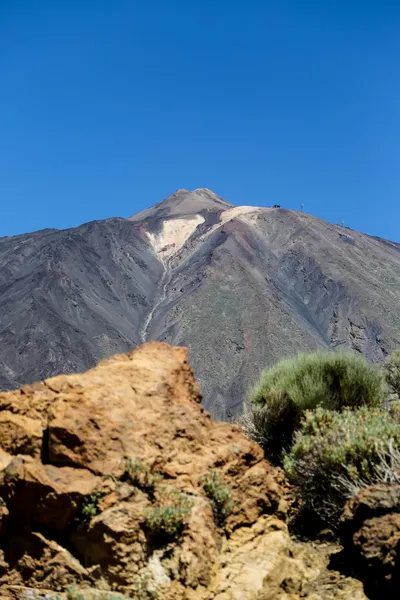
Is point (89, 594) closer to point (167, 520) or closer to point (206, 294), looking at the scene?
point (167, 520)

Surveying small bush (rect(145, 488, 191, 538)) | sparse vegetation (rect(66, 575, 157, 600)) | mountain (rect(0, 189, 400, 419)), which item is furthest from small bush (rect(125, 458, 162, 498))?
mountain (rect(0, 189, 400, 419))

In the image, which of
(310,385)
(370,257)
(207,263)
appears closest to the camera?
(310,385)

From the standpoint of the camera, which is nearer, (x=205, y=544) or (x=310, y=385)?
(x=205, y=544)

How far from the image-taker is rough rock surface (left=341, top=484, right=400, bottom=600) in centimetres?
360

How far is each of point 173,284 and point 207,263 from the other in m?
4.98

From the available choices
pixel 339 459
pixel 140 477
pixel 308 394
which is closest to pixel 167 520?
pixel 140 477

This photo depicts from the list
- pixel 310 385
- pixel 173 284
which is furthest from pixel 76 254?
pixel 310 385

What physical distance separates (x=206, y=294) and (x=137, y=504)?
61.8 m

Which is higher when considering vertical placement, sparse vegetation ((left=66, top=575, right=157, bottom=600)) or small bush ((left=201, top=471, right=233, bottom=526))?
small bush ((left=201, top=471, right=233, bottom=526))

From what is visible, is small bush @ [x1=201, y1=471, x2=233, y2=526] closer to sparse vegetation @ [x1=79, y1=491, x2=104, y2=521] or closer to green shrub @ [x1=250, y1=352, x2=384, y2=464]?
sparse vegetation @ [x1=79, y1=491, x2=104, y2=521]

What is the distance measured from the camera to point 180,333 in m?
59.3

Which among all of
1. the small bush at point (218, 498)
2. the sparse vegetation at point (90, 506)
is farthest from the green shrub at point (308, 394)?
the sparse vegetation at point (90, 506)

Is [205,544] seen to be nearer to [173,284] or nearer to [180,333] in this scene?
[180,333]

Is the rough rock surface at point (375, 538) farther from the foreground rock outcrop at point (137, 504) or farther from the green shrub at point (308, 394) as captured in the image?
the green shrub at point (308, 394)
